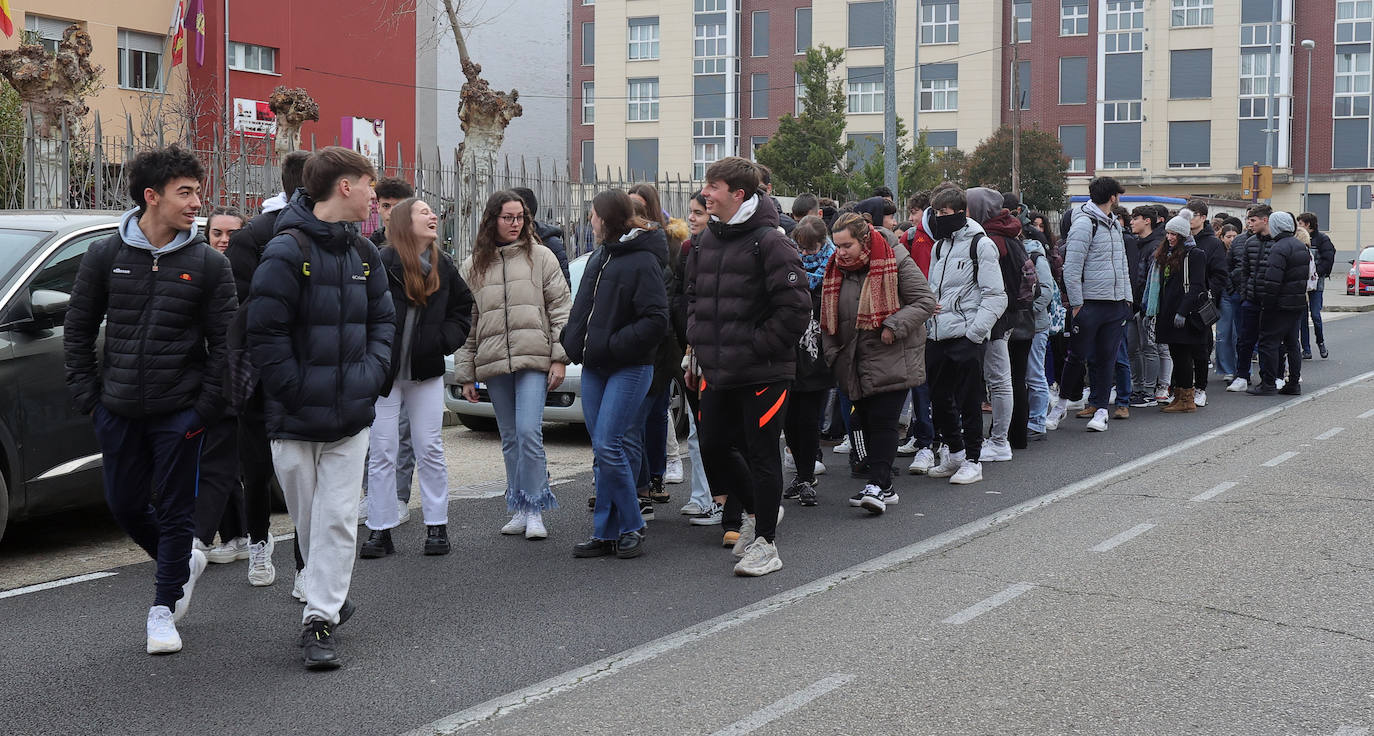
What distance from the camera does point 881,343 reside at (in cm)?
830

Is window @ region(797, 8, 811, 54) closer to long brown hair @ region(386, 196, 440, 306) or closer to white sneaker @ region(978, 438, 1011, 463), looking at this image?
white sneaker @ region(978, 438, 1011, 463)

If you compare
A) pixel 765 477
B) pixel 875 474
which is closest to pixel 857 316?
pixel 875 474

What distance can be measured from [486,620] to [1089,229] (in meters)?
7.74

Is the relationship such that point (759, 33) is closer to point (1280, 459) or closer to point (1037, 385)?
point (1037, 385)

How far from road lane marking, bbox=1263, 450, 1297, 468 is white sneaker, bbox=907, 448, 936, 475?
96.0 inches

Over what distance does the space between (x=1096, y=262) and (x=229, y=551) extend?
783 cm

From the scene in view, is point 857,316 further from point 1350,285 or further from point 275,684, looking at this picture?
point 1350,285

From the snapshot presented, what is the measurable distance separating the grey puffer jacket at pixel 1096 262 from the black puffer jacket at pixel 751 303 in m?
5.81

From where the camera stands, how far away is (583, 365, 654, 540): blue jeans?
7.02 meters

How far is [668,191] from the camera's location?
1980 cm

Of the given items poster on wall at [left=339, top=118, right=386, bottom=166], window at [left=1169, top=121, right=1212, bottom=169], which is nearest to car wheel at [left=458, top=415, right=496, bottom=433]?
poster on wall at [left=339, top=118, right=386, bottom=166]

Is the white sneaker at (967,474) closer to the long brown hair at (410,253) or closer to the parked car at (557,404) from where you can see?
the parked car at (557,404)

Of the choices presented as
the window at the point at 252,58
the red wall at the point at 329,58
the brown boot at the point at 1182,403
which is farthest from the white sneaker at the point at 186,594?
the window at the point at 252,58

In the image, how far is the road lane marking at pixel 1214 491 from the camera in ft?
28.5
